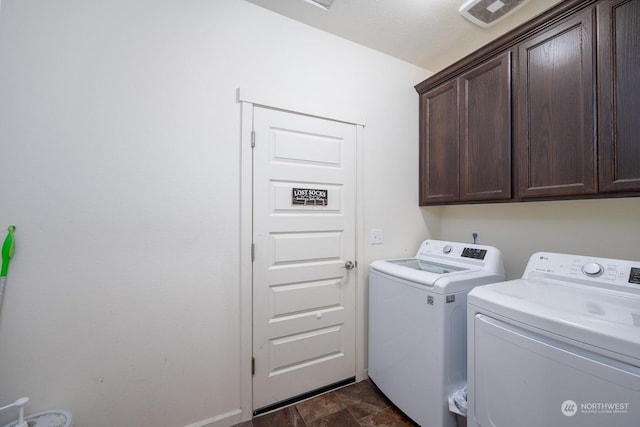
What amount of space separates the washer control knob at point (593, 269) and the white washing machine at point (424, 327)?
16.5 inches

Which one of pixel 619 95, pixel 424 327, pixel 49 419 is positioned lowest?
pixel 49 419

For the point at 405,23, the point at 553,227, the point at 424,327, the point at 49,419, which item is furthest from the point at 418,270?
the point at 49,419

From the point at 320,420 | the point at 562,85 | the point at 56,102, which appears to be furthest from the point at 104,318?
the point at 562,85

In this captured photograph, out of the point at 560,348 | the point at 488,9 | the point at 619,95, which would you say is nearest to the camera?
the point at 560,348

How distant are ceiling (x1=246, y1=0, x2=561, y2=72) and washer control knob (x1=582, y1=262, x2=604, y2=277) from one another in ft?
5.07

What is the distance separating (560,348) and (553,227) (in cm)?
110

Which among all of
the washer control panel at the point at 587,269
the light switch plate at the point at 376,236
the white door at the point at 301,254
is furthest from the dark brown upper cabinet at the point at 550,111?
the white door at the point at 301,254

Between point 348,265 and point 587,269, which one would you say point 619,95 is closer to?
point 587,269

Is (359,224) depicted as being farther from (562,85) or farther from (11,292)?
(11,292)

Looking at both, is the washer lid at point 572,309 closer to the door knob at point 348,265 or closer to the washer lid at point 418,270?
the washer lid at point 418,270

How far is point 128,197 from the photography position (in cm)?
133

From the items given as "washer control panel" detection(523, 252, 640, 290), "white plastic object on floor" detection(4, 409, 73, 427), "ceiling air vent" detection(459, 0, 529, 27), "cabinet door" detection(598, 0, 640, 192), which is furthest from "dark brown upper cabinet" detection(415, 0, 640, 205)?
"white plastic object on floor" detection(4, 409, 73, 427)

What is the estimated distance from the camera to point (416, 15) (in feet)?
5.44

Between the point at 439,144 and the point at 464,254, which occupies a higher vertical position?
the point at 439,144
